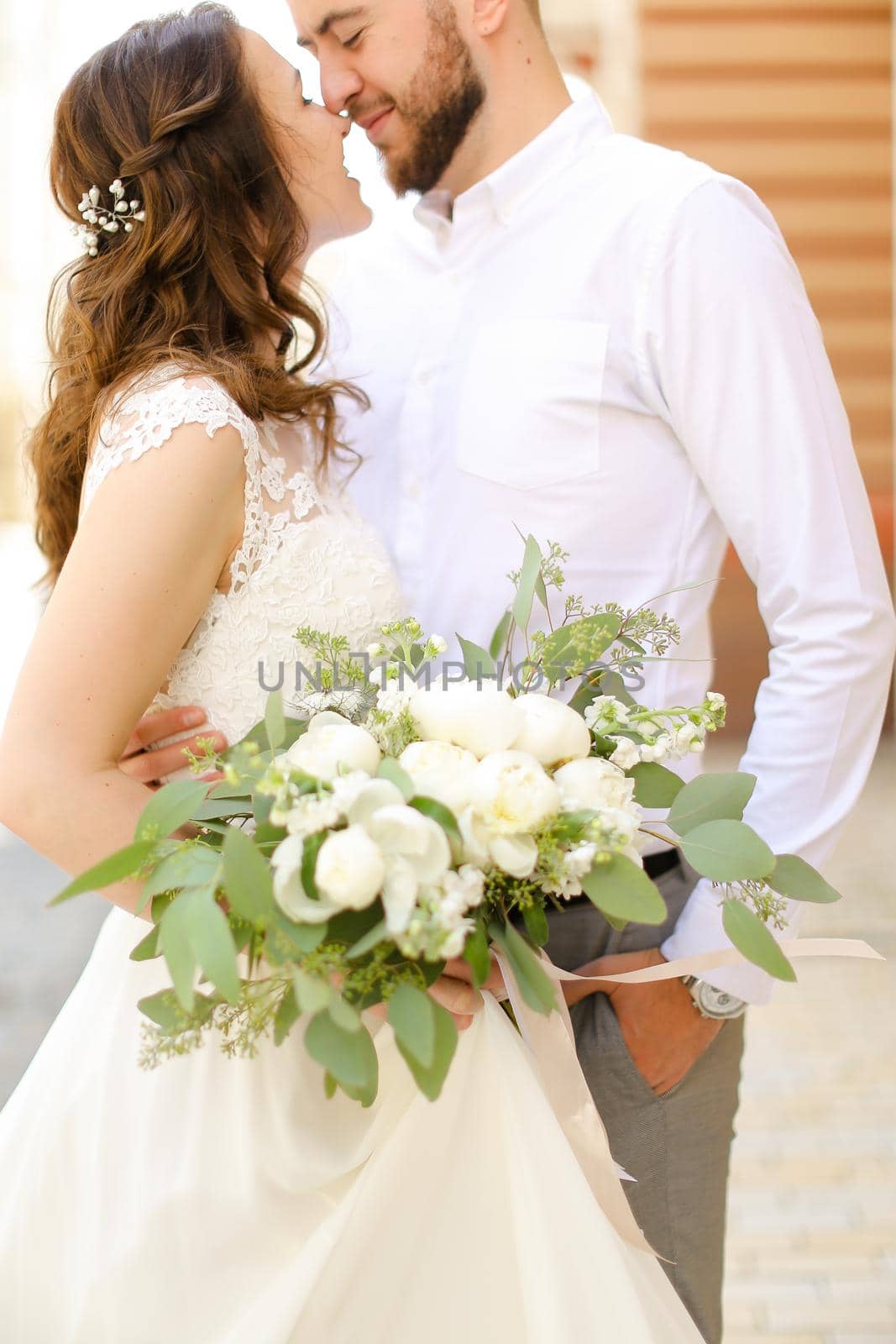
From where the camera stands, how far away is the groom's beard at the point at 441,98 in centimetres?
188

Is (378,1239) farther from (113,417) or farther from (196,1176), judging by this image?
(113,417)

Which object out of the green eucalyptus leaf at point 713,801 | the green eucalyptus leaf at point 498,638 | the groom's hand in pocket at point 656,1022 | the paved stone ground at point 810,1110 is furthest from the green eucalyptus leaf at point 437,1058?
the paved stone ground at point 810,1110

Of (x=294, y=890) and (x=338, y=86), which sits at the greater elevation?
(x=338, y=86)

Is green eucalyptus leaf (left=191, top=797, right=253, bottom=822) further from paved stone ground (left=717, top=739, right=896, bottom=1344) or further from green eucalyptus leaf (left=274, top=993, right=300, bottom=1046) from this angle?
paved stone ground (left=717, top=739, right=896, bottom=1344)

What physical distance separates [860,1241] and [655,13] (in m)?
5.66

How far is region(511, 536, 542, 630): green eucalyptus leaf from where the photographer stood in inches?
49.0

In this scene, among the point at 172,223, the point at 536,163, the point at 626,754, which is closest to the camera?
the point at 626,754

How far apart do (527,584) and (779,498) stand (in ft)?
1.55

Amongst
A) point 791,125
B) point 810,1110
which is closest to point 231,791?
point 810,1110

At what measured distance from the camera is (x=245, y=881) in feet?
3.30

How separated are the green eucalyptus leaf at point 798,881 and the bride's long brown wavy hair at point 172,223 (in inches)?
32.9

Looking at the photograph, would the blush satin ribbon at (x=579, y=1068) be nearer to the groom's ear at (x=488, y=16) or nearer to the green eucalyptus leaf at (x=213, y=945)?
the green eucalyptus leaf at (x=213, y=945)

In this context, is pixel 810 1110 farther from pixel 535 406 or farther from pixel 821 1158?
pixel 535 406

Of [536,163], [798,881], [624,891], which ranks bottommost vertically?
[798,881]
